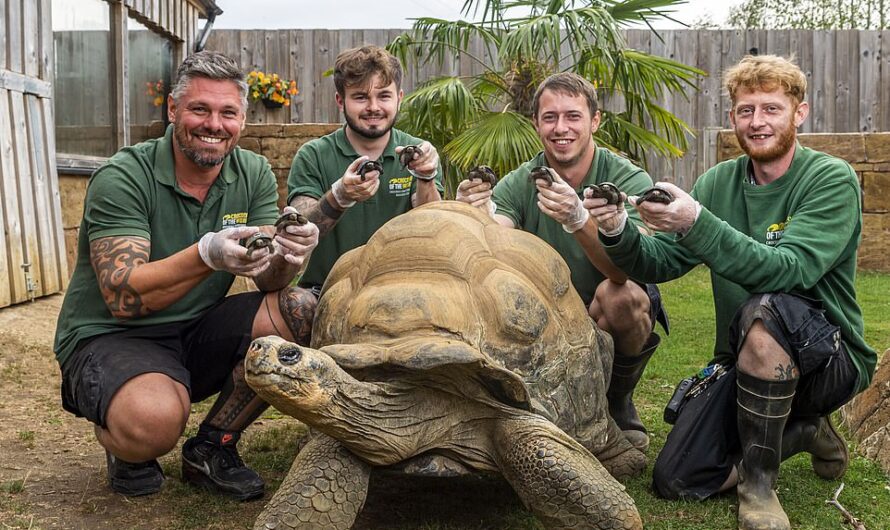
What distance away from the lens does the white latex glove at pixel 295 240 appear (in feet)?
9.60

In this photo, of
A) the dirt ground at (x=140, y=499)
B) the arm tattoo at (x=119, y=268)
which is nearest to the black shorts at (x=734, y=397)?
the dirt ground at (x=140, y=499)

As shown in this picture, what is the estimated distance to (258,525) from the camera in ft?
7.87

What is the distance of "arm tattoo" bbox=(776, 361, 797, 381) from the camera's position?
2857 mm

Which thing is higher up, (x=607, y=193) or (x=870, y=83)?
(x=870, y=83)

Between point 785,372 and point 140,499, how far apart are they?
2.11m

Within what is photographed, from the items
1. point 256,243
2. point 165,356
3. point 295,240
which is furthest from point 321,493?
point 165,356

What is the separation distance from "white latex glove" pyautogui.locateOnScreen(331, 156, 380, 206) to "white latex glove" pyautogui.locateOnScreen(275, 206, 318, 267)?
0.44 m

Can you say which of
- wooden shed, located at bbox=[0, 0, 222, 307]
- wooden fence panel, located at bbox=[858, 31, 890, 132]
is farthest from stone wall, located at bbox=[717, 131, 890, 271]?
wooden shed, located at bbox=[0, 0, 222, 307]

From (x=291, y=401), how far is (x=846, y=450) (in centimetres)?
212

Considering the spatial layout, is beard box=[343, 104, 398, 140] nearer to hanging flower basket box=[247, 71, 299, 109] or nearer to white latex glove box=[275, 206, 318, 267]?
white latex glove box=[275, 206, 318, 267]

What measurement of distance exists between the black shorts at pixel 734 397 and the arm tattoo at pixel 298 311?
1.30 meters

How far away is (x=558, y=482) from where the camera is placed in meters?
2.44

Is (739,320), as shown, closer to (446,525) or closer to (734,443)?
(734,443)

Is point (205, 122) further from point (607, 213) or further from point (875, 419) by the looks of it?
point (875, 419)
